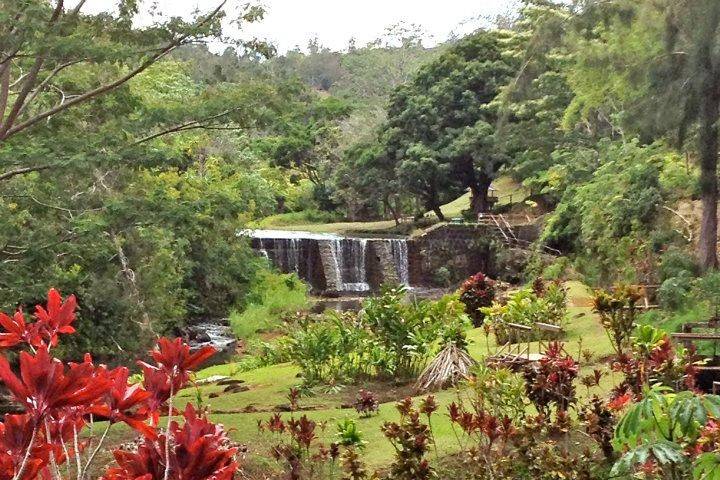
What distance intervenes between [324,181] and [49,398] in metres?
30.3

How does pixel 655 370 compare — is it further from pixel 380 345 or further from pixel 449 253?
pixel 449 253

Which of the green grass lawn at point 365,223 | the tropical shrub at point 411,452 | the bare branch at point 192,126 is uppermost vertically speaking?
the bare branch at point 192,126

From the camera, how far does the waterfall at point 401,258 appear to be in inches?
855

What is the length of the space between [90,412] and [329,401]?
6.10m

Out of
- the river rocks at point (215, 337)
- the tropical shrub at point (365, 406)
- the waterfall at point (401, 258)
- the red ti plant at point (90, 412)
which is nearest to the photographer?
the red ti plant at point (90, 412)

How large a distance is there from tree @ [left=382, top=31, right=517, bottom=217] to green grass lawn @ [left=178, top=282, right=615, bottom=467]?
1129 centimetres

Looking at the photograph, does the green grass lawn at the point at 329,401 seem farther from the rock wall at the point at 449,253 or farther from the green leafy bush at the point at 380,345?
the rock wall at the point at 449,253

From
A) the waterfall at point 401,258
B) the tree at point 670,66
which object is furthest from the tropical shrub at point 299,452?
the waterfall at point 401,258

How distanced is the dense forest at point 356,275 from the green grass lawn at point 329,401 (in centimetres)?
6

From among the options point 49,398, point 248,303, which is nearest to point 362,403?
point 49,398

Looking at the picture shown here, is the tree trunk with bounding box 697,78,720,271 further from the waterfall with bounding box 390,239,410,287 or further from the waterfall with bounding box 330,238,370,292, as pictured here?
the waterfall with bounding box 330,238,370,292

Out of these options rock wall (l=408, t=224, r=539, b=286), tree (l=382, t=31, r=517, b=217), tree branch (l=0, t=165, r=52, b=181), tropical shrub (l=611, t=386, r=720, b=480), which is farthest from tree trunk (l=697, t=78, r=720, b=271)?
tree (l=382, t=31, r=517, b=217)

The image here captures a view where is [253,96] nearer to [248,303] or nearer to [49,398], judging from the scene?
[49,398]

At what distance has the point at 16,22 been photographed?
20.2 feet
